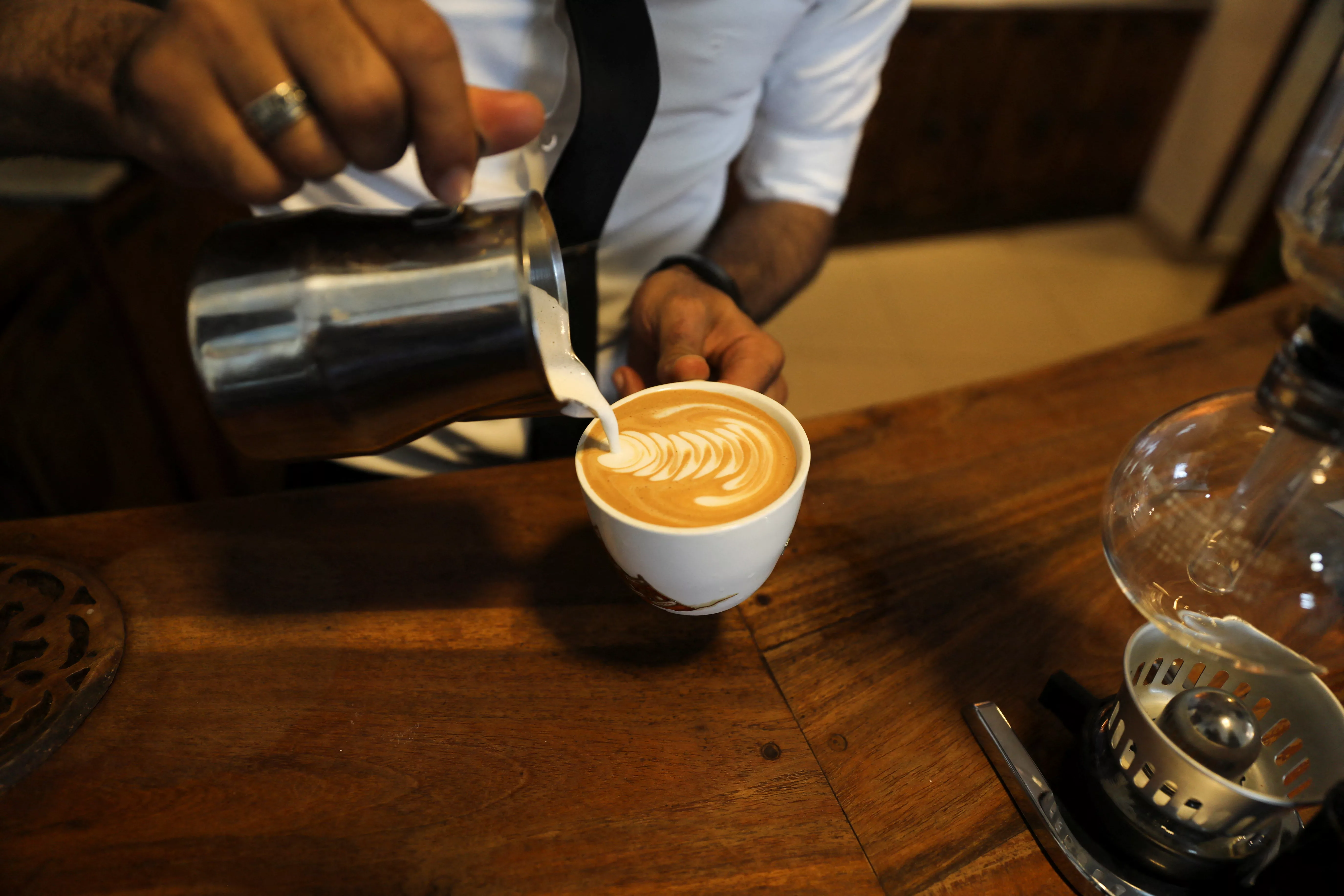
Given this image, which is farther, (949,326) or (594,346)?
(949,326)

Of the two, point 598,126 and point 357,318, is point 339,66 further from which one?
point 598,126

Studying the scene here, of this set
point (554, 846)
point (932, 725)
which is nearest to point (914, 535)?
point (932, 725)

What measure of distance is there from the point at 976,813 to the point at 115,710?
0.76 meters

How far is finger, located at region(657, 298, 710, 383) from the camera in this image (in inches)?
36.8

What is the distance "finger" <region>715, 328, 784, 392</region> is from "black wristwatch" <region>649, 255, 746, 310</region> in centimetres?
10

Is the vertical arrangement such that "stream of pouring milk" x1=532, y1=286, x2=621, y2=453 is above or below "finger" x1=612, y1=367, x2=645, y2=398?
above

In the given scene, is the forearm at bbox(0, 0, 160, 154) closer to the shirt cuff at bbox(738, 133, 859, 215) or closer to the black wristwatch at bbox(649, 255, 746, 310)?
the black wristwatch at bbox(649, 255, 746, 310)

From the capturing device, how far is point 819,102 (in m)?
1.42

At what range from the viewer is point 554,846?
2.13ft

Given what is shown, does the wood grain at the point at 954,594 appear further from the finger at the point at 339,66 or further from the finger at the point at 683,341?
the finger at the point at 339,66

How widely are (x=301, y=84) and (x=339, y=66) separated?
0.12 ft

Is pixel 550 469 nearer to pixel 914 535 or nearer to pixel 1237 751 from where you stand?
pixel 914 535

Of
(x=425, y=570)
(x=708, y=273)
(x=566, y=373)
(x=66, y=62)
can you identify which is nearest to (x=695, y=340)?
(x=708, y=273)

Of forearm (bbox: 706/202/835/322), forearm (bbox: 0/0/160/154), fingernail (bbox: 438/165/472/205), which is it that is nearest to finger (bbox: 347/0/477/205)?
fingernail (bbox: 438/165/472/205)
